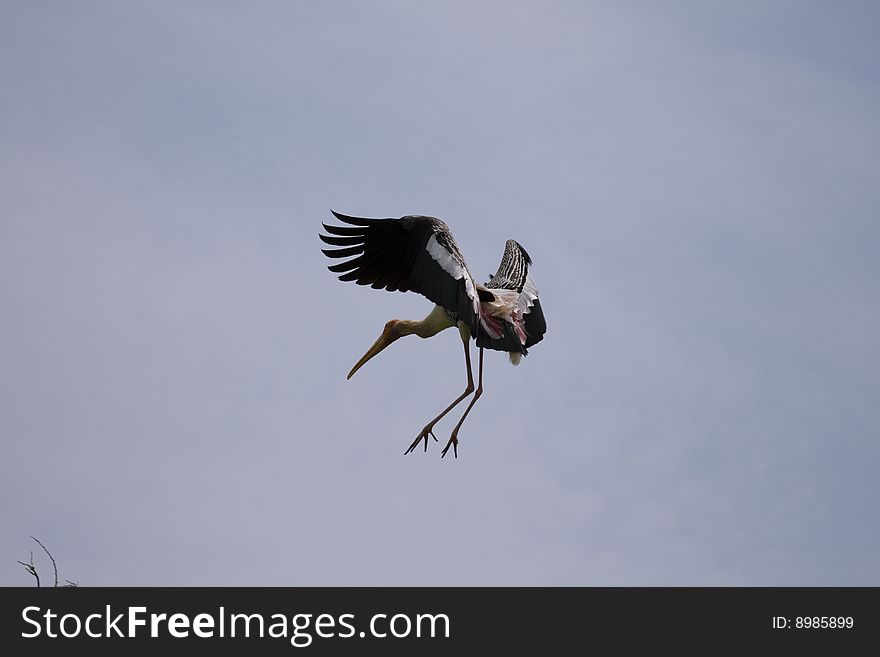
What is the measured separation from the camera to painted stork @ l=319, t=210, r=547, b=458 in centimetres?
1928

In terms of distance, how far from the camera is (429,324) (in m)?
21.4

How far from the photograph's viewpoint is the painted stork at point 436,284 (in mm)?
19281

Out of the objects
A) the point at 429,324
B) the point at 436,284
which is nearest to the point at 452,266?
the point at 436,284

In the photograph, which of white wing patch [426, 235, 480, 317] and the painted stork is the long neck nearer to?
the painted stork

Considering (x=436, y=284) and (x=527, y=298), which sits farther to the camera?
(x=527, y=298)

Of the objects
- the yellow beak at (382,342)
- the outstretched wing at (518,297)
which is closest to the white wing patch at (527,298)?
the outstretched wing at (518,297)

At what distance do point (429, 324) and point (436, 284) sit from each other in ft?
6.28

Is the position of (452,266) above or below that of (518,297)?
below

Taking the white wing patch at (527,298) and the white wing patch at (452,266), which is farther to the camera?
the white wing patch at (527,298)

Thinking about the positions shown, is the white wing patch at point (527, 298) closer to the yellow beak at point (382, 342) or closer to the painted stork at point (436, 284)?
the painted stork at point (436, 284)

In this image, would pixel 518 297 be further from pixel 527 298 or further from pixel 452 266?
pixel 452 266

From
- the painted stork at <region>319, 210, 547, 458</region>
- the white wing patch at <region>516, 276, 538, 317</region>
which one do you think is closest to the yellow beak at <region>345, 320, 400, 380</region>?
the painted stork at <region>319, 210, 547, 458</region>
